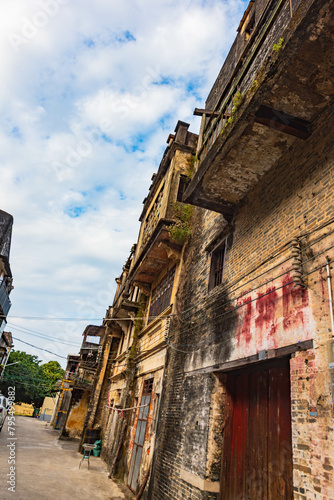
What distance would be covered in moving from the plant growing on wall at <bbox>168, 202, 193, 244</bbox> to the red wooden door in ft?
16.8

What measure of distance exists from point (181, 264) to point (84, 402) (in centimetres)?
1949

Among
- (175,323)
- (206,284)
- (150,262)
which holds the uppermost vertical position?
(150,262)

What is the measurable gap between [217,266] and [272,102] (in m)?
4.07

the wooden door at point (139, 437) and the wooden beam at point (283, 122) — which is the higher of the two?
the wooden beam at point (283, 122)

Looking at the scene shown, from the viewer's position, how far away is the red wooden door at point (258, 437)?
423 cm

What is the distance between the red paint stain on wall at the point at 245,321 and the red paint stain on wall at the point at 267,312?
23 centimetres

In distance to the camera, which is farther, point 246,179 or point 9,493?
point 9,493

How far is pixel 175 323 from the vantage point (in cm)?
872

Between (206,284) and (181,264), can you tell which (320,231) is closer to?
(206,284)

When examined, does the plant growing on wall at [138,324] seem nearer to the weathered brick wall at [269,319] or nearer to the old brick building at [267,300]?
the weathered brick wall at [269,319]

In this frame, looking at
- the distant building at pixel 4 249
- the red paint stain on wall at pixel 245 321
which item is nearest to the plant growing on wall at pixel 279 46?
the red paint stain on wall at pixel 245 321

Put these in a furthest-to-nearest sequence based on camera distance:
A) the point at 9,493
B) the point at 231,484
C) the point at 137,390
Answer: the point at 137,390
the point at 9,493
the point at 231,484

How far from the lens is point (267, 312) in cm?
488

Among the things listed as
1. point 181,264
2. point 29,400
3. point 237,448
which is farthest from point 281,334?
point 29,400
